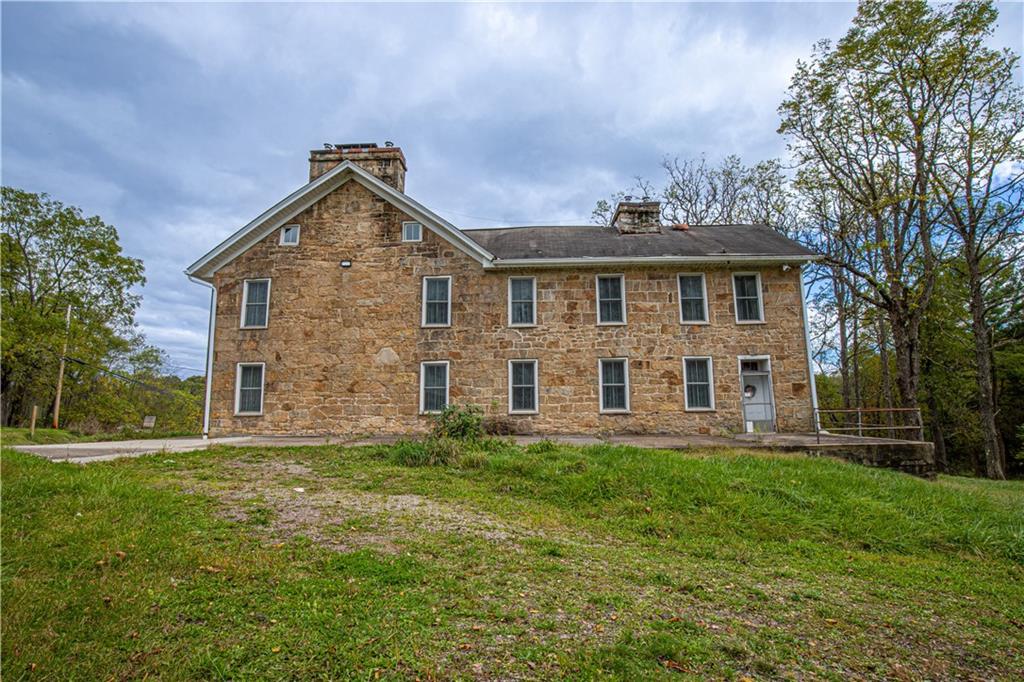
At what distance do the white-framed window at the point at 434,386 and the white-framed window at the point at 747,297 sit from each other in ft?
29.5

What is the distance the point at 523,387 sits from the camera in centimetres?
1591

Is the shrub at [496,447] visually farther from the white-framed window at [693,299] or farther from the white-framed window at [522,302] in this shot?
the white-framed window at [693,299]

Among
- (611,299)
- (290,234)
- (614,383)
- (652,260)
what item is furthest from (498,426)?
(290,234)

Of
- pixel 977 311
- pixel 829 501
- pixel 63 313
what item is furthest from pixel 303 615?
pixel 63 313

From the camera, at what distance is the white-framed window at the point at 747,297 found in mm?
15930

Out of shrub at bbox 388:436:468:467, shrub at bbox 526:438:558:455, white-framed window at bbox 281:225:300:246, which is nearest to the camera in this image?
shrub at bbox 388:436:468:467

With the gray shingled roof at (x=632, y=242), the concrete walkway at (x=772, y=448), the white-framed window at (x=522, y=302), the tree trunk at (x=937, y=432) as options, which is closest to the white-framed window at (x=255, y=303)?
the concrete walkway at (x=772, y=448)

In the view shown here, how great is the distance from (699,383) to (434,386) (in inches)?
312

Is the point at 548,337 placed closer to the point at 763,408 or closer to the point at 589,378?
the point at 589,378

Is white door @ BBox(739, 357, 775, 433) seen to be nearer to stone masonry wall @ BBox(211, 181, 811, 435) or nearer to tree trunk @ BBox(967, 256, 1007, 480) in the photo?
stone masonry wall @ BBox(211, 181, 811, 435)

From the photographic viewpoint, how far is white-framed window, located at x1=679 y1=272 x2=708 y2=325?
1602 centimetres

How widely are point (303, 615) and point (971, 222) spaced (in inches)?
915

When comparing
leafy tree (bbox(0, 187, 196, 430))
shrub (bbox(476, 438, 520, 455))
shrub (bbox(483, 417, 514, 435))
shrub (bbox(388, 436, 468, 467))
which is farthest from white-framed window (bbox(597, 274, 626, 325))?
leafy tree (bbox(0, 187, 196, 430))

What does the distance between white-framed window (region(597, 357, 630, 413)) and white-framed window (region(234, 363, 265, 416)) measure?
410 inches
